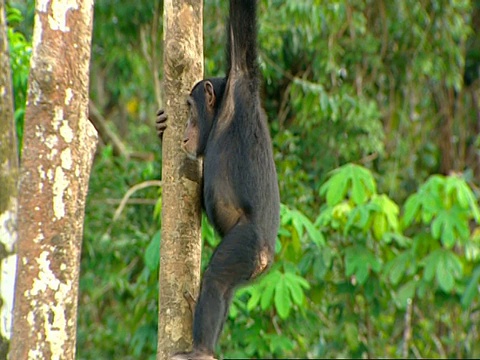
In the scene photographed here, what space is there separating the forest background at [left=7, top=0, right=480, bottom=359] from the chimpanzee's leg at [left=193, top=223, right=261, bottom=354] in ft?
6.40

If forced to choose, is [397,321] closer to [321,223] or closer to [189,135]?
[321,223]

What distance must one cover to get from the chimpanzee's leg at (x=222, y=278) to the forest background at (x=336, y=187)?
1.95 metres

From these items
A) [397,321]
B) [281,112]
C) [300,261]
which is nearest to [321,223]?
[300,261]

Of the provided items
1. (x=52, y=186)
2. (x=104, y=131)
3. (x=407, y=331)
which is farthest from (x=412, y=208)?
(x=104, y=131)

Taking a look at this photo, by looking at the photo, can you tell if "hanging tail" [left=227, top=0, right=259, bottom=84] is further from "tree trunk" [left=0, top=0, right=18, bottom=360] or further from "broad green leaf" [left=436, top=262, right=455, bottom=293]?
"broad green leaf" [left=436, top=262, right=455, bottom=293]

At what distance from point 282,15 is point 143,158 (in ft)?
9.38

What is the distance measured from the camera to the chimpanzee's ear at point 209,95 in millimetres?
4750

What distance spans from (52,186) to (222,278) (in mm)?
1255

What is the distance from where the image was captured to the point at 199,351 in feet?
13.4

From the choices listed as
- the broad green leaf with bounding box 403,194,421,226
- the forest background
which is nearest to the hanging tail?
the forest background

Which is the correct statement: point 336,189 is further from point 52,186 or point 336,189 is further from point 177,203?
point 52,186

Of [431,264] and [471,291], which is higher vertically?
[431,264]

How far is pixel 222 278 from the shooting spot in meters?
4.38

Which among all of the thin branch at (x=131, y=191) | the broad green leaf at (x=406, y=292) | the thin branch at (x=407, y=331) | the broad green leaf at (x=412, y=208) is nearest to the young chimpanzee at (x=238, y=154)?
the broad green leaf at (x=412, y=208)
